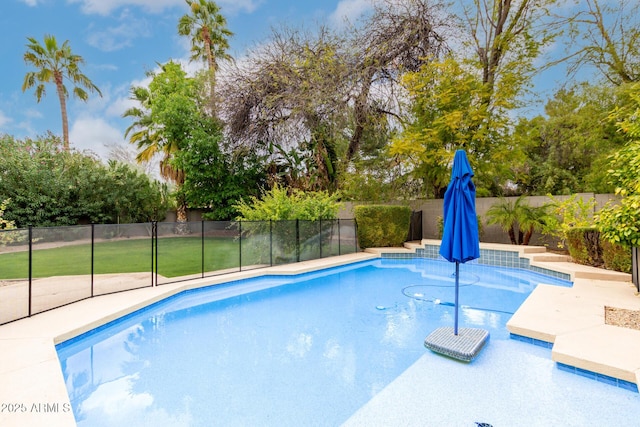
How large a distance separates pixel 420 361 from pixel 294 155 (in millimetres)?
14027

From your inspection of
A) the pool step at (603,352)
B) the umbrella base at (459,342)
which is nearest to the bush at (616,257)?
the pool step at (603,352)

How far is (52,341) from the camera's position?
391 centimetres

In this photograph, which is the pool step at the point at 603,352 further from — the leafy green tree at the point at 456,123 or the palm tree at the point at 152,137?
the palm tree at the point at 152,137

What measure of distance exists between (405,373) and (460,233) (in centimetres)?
174

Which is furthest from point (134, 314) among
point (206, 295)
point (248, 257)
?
point (248, 257)

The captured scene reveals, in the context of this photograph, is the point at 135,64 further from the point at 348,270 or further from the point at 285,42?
the point at 348,270

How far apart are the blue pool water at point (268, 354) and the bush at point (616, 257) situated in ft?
6.57

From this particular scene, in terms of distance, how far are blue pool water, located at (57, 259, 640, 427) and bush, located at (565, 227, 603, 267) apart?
2.15 metres

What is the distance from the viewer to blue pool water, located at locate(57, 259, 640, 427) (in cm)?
299

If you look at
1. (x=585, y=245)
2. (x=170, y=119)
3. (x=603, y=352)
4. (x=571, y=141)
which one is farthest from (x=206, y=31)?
(x=603, y=352)

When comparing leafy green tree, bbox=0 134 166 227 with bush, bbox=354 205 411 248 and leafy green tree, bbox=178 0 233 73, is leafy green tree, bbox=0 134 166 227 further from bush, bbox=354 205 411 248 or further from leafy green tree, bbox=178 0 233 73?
bush, bbox=354 205 411 248

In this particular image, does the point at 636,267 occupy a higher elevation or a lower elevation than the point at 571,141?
lower

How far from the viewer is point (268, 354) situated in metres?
4.11

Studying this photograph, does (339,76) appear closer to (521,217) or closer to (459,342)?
(521,217)
